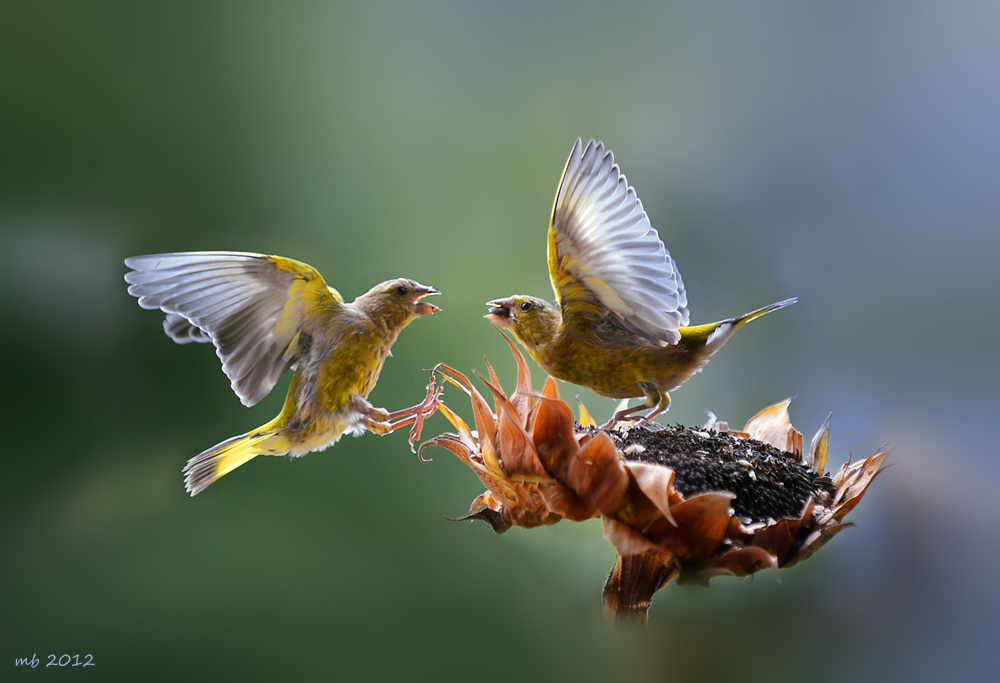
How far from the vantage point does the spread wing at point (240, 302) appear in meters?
1.03

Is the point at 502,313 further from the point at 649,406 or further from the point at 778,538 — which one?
the point at 778,538

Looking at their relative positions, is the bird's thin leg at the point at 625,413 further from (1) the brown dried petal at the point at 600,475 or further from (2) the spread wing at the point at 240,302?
(2) the spread wing at the point at 240,302

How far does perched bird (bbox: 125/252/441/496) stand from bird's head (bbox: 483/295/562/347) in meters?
0.15

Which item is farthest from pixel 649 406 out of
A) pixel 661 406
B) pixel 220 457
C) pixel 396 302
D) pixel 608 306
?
pixel 220 457

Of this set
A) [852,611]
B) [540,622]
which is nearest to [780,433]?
[852,611]

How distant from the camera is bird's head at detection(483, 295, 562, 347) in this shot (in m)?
1.23

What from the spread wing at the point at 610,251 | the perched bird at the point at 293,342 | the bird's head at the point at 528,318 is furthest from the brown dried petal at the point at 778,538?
the perched bird at the point at 293,342

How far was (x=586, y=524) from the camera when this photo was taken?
168cm

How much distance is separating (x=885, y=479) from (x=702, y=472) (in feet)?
2.74

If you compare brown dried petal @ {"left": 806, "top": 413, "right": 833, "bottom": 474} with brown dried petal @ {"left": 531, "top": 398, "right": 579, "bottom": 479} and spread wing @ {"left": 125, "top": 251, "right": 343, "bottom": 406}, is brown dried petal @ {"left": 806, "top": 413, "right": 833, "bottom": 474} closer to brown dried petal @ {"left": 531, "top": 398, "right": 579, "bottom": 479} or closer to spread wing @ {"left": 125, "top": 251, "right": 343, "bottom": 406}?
brown dried petal @ {"left": 531, "top": 398, "right": 579, "bottom": 479}

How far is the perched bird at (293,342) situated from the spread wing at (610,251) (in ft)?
0.96

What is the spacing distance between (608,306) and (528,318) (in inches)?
6.3

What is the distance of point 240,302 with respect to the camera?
1106 millimetres

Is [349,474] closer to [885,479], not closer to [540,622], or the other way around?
[540,622]
